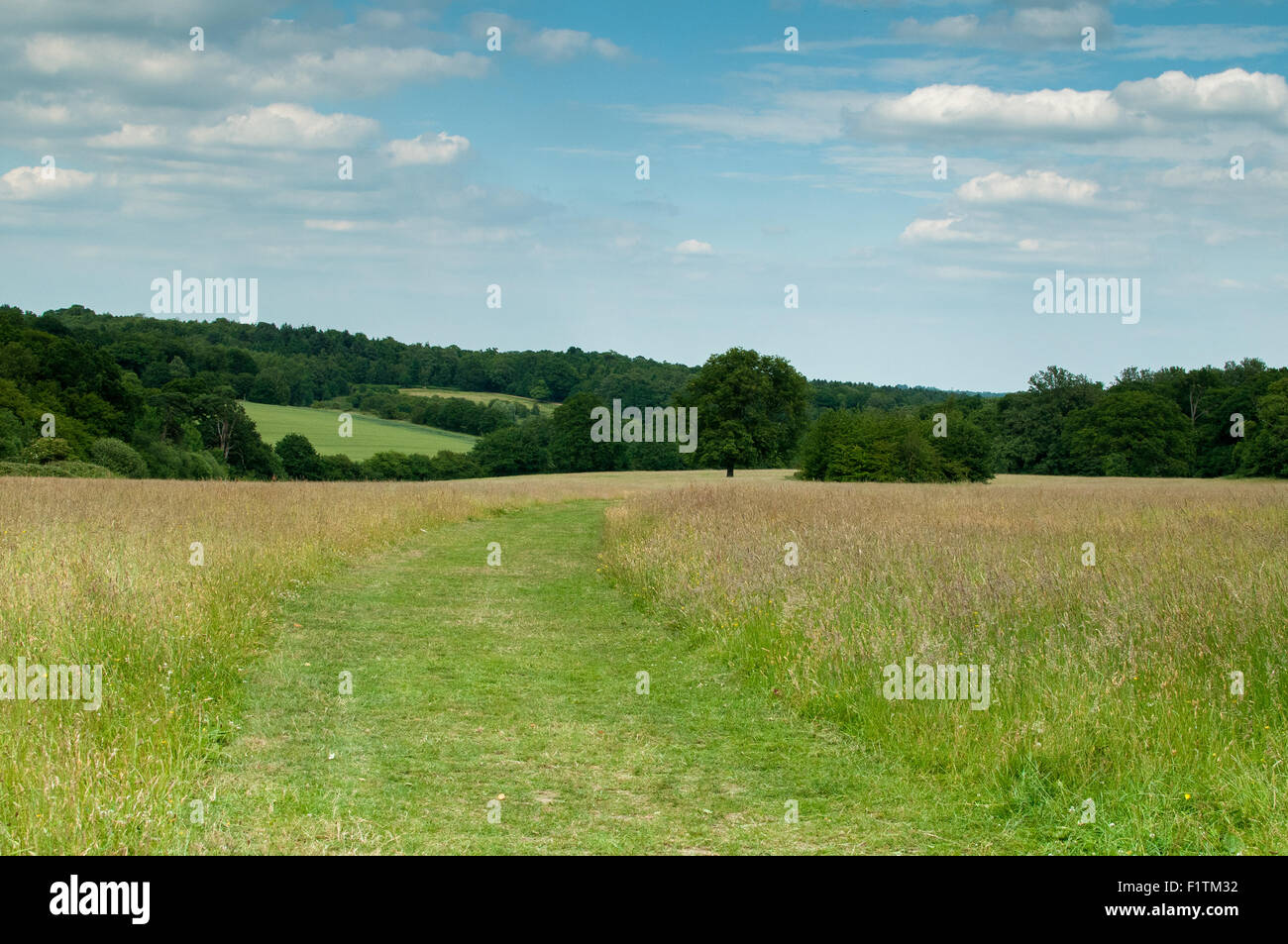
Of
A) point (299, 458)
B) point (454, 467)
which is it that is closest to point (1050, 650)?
point (299, 458)

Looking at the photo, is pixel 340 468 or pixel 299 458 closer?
pixel 299 458

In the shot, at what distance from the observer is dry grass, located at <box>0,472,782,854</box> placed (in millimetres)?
4809

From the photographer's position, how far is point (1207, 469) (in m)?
82.4

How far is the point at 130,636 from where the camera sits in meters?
7.96

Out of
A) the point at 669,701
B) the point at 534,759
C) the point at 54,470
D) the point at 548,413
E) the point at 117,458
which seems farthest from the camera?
the point at 548,413
